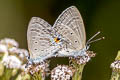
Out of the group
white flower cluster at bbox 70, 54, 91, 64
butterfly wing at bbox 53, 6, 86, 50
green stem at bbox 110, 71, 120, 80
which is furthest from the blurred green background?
green stem at bbox 110, 71, 120, 80

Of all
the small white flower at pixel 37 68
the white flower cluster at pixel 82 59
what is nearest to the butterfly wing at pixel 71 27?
the white flower cluster at pixel 82 59

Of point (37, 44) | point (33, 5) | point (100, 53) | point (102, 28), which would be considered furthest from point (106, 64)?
point (37, 44)

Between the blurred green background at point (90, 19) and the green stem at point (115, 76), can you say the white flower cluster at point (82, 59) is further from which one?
the blurred green background at point (90, 19)

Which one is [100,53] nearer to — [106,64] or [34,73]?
[106,64]

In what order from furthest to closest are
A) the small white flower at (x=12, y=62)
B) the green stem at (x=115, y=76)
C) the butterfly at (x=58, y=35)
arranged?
the butterfly at (x=58, y=35)
the small white flower at (x=12, y=62)
the green stem at (x=115, y=76)

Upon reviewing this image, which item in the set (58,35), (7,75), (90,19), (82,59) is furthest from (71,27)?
(90,19)

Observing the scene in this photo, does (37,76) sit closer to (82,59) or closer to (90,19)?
(82,59)

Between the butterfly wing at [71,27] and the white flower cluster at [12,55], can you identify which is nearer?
the white flower cluster at [12,55]

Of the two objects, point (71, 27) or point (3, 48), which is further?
point (71, 27)
